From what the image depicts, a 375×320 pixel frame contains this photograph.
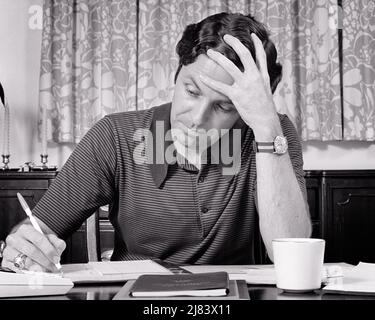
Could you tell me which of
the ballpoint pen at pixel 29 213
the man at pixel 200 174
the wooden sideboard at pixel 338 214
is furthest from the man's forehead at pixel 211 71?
the wooden sideboard at pixel 338 214

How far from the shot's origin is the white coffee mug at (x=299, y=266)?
3.36 feet

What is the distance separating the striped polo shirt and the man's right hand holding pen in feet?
0.92

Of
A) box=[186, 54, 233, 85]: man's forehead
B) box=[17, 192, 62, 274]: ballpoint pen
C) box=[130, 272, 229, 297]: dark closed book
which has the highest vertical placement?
box=[186, 54, 233, 85]: man's forehead

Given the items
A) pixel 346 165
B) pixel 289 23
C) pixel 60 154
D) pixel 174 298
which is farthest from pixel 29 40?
pixel 174 298

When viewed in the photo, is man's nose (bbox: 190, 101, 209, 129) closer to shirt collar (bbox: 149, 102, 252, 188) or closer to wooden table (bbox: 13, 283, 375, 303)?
shirt collar (bbox: 149, 102, 252, 188)

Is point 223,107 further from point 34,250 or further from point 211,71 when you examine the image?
point 34,250

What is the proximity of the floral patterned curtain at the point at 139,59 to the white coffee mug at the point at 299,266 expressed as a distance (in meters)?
2.83

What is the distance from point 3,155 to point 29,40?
0.83 meters

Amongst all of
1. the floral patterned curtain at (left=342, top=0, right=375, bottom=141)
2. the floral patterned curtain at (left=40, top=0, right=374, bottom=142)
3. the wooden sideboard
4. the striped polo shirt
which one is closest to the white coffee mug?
the striped polo shirt

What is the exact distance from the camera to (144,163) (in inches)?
67.3

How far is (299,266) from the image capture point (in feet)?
3.37

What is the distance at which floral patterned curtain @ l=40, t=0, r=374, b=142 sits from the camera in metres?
3.79

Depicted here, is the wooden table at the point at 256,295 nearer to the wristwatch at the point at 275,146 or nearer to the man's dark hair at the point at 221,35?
the wristwatch at the point at 275,146

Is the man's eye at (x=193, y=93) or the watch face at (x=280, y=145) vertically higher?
the man's eye at (x=193, y=93)
